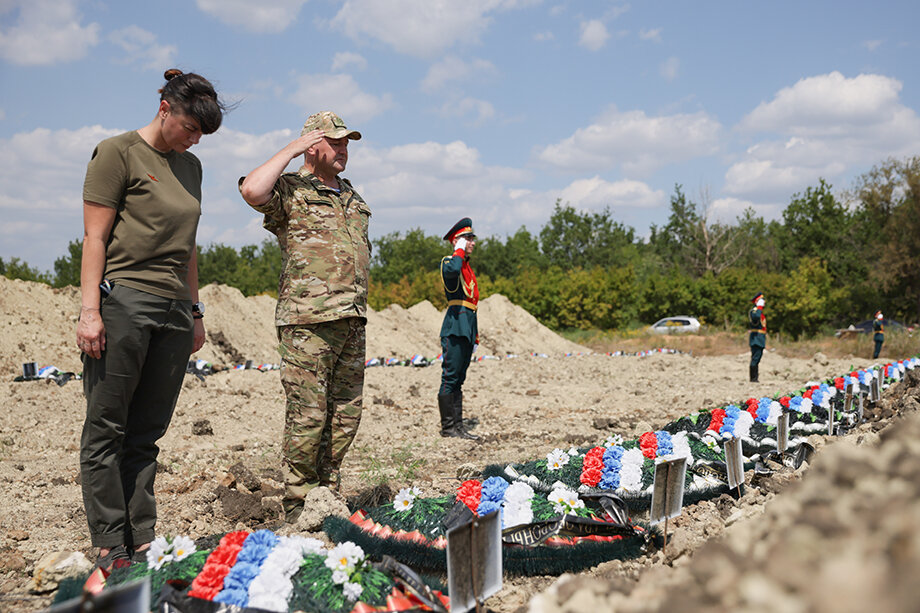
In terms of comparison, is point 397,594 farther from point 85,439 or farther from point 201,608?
point 85,439

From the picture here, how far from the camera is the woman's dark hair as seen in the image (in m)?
2.61

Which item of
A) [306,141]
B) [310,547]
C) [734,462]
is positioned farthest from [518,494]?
[306,141]

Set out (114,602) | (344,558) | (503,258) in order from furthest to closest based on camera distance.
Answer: (503,258) → (344,558) → (114,602)

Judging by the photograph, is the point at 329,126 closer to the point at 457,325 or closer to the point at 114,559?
the point at 114,559

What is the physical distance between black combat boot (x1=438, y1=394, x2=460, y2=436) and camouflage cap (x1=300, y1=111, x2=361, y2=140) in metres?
3.51

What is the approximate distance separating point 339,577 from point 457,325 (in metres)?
4.27

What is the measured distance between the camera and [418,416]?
7.58m

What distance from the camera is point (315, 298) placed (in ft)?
10.2

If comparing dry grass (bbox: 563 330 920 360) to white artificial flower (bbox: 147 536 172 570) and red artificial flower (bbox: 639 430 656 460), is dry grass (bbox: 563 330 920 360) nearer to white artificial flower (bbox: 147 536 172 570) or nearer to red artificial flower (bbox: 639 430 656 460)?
red artificial flower (bbox: 639 430 656 460)

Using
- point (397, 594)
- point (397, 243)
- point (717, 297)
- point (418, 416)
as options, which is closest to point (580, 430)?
point (418, 416)

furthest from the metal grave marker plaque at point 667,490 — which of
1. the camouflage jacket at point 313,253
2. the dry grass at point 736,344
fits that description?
the dry grass at point 736,344

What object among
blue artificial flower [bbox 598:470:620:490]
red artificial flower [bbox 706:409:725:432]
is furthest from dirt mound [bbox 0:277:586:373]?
blue artificial flower [bbox 598:470:620:490]

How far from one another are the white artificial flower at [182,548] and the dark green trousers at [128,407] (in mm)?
598

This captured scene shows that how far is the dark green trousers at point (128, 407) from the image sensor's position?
246 cm
